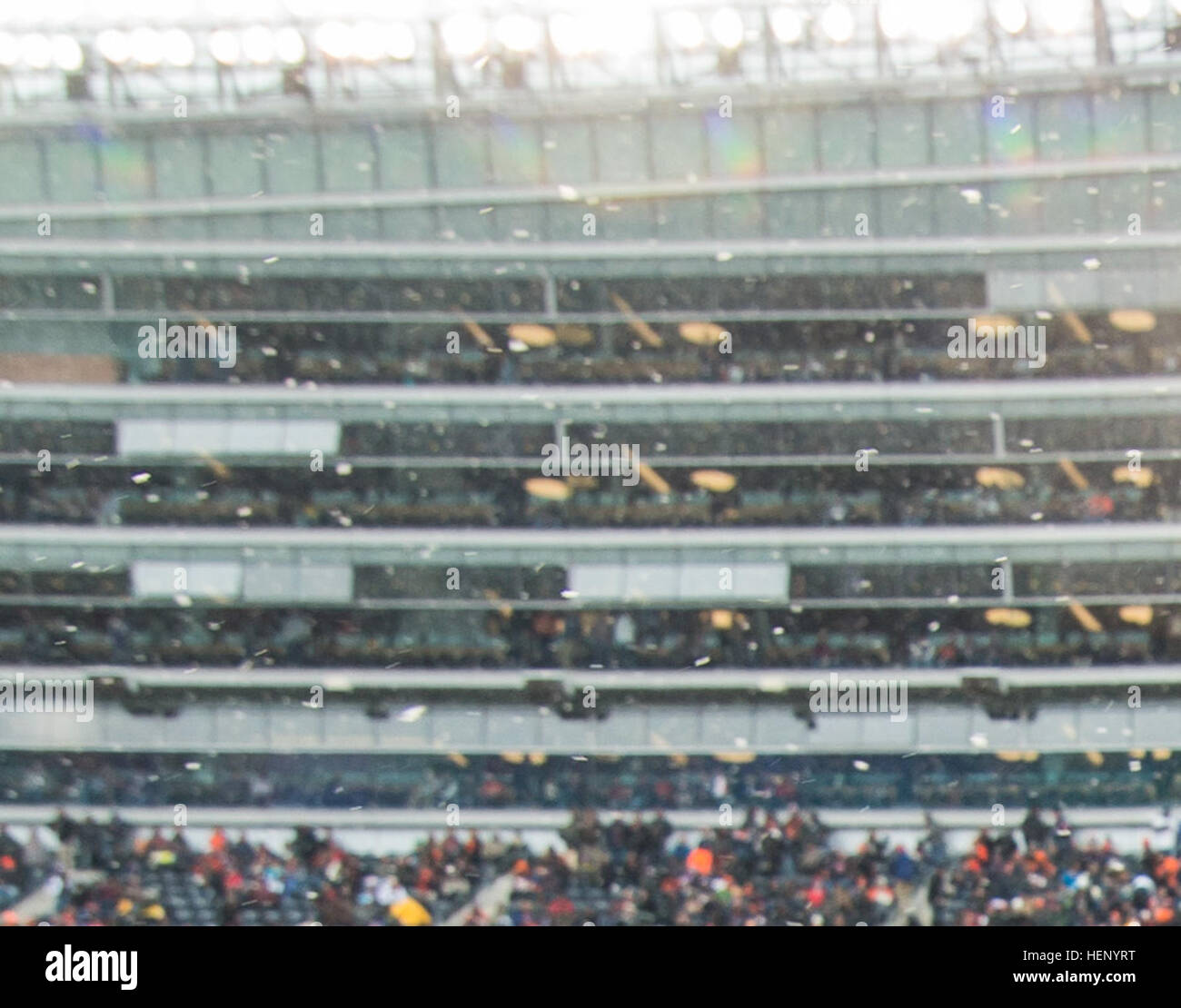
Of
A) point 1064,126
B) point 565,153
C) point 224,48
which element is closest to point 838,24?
point 1064,126

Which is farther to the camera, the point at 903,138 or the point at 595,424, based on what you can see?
the point at 595,424

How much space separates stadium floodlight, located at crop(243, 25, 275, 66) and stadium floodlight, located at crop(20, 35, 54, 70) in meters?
0.95

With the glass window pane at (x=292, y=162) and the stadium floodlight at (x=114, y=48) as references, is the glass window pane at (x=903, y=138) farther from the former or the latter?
the stadium floodlight at (x=114, y=48)

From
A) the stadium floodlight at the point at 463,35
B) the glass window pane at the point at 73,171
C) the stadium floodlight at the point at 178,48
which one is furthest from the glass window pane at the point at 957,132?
the glass window pane at the point at 73,171

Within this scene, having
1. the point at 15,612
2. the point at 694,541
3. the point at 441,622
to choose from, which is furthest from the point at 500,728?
the point at 15,612

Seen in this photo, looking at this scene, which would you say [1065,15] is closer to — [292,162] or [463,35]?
[463,35]

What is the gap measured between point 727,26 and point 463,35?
124cm

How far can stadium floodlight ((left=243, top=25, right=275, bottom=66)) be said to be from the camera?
24.8 feet

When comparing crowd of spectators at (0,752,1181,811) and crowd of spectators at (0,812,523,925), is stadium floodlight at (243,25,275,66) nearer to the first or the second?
crowd of spectators at (0,752,1181,811)

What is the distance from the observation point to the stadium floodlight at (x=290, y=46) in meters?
7.60

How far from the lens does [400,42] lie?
7629 mm

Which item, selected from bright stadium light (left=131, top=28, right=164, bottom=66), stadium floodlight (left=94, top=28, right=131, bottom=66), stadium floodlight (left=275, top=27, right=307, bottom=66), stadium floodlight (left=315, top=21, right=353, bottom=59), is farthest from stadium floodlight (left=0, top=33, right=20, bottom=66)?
stadium floodlight (left=315, top=21, right=353, bottom=59)

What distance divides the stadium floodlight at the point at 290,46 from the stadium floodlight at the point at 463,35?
0.69 meters
